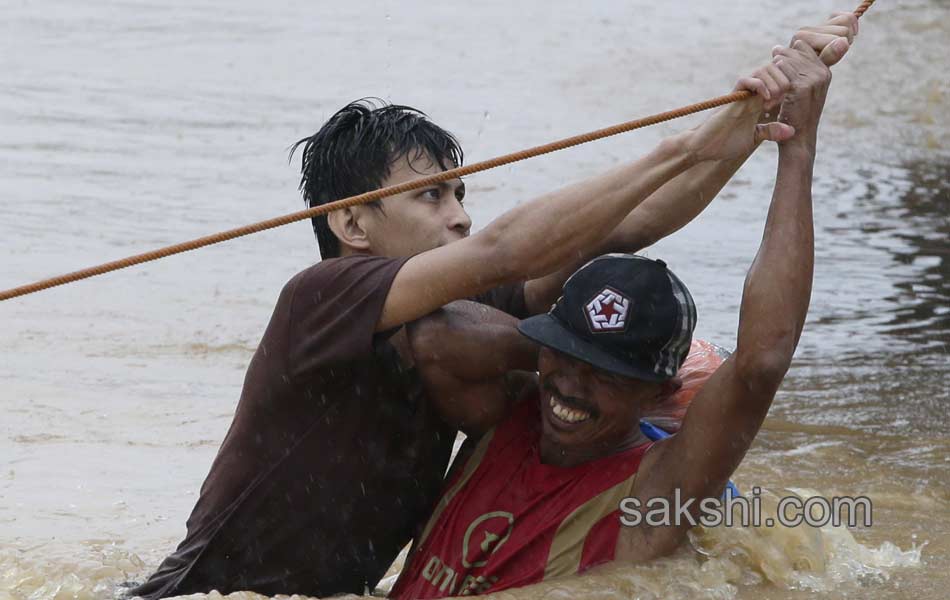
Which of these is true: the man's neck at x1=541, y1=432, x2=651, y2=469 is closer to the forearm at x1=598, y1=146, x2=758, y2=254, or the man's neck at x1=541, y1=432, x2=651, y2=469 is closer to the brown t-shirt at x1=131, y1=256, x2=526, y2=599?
the brown t-shirt at x1=131, y1=256, x2=526, y2=599

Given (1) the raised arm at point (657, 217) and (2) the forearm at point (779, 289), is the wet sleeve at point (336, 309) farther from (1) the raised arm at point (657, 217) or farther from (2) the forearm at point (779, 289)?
(2) the forearm at point (779, 289)

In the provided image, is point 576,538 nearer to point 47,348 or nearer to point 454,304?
point 454,304

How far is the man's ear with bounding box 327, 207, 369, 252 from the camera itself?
400 cm

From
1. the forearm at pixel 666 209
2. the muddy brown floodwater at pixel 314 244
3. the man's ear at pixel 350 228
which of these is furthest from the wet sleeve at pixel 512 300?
the muddy brown floodwater at pixel 314 244

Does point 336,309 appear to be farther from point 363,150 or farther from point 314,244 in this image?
point 314,244

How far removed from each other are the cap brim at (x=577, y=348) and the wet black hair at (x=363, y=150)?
2.08 feet

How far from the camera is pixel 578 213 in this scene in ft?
11.5

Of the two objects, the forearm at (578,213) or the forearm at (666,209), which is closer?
the forearm at (578,213)

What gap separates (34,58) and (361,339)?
11221 mm

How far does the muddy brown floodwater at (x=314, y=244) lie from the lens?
16.9 feet

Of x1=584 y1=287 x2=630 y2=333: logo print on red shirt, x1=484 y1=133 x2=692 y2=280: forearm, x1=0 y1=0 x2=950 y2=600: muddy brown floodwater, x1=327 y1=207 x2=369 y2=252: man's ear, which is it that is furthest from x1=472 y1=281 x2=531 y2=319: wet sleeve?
x1=0 y1=0 x2=950 y2=600: muddy brown floodwater

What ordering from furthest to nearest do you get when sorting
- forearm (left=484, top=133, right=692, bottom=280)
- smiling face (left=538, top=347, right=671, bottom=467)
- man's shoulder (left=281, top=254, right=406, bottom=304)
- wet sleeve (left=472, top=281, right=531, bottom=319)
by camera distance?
wet sleeve (left=472, top=281, right=531, bottom=319), smiling face (left=538, top=347, right=671, bottom=467), man's shoulder (left=281, top=254, right=406, bottom=304), forearm (left=484, top=133, right=692, bottom=280)

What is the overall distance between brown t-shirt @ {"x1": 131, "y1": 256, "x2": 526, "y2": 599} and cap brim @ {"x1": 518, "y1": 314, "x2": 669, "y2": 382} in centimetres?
32

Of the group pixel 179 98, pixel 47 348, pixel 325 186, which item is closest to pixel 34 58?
pixel 179 98
